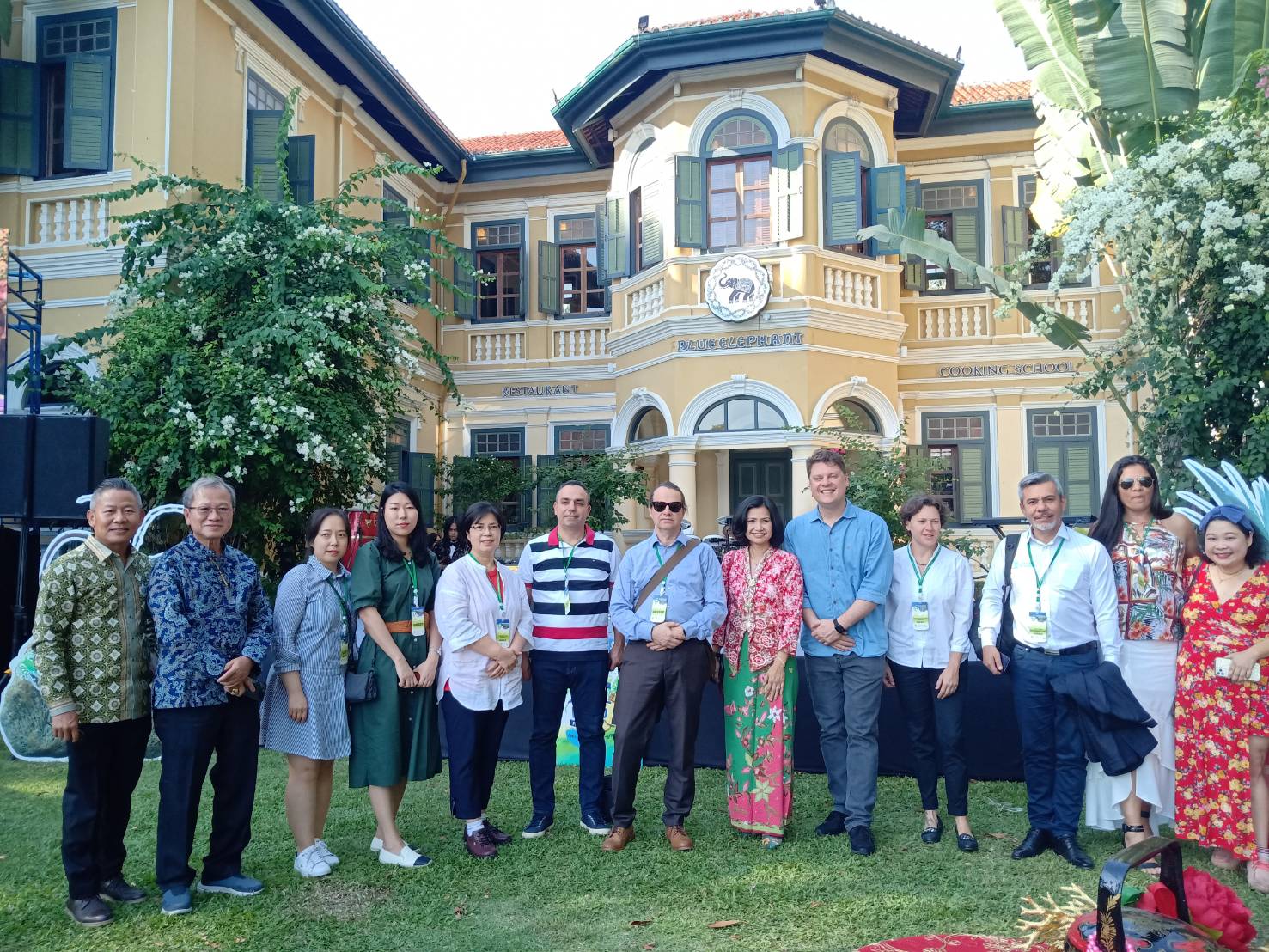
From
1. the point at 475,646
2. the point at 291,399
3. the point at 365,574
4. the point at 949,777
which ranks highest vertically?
the point at 291,399

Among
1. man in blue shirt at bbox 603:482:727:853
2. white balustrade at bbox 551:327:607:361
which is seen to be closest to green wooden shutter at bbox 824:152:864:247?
white balustrade at bbox 551:327:607:361

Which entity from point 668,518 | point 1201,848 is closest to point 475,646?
point 668,518

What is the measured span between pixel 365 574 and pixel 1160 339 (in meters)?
6.39

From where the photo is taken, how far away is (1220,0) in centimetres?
910

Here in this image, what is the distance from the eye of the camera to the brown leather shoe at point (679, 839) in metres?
4.84

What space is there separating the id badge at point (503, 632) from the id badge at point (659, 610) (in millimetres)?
700

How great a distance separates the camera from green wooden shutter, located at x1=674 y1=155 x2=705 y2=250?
43.8 ft

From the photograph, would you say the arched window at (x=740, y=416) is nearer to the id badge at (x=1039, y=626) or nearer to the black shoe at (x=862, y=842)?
the id badge at (x=1039, y=626)

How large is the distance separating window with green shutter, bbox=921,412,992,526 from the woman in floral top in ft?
34.3

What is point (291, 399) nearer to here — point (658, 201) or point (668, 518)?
point (668, 518)

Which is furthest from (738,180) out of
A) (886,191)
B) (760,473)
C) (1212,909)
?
(1212,909)

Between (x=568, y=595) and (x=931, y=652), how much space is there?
69.5 inches

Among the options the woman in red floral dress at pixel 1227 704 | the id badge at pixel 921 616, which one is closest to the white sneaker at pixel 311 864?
the id badge at pixel 921 616

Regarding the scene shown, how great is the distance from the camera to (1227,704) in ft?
14.7
